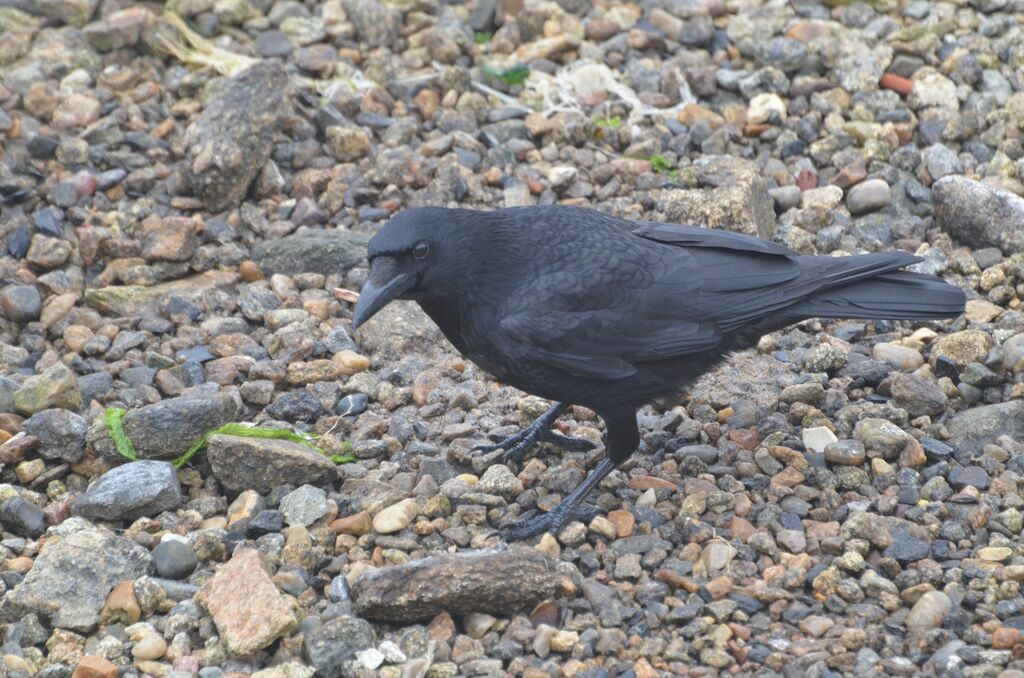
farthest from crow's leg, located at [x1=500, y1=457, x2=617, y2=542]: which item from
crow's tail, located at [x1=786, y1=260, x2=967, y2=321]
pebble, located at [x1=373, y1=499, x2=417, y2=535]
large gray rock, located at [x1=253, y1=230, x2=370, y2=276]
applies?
large gray rock, located at [x1=253, y1=230, x2=370, y2=276]

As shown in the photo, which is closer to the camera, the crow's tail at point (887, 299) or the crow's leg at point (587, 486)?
the crow's leg at point (587, 486)

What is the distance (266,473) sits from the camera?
5434 millimetres

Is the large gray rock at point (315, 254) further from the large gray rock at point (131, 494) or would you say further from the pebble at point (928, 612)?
the pebble at point (928, 612)

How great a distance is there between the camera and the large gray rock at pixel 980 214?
6.79m

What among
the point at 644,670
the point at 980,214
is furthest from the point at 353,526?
the point at 980,214

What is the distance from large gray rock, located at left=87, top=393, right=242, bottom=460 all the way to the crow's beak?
0.91m

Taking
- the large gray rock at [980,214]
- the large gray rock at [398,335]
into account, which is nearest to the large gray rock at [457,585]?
the large gray rock at [398,335]

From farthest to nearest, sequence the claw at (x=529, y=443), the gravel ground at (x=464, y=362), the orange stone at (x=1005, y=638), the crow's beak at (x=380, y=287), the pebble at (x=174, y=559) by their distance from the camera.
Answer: the claw at (x=529, y=443), the crow's beak at (x=380, y=287), the pebble at (x=174, y=559), the gravel ground at (x=464, y=362), the orange stone at (x=1005, y=638)

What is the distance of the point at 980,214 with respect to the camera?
686 cm

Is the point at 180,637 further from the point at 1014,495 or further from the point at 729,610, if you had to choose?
the point at 1014,495

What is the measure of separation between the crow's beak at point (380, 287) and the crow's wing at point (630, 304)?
0.46 m

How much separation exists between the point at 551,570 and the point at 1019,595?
1683 millimetres

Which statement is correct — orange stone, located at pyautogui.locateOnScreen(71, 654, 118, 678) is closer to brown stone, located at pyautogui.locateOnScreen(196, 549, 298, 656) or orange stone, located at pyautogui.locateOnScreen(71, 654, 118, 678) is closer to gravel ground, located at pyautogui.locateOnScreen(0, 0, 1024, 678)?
gravel ground, located at pyautogui.locateOnScreen(0, 0, 1024, 678)

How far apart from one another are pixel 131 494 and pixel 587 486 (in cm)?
190
